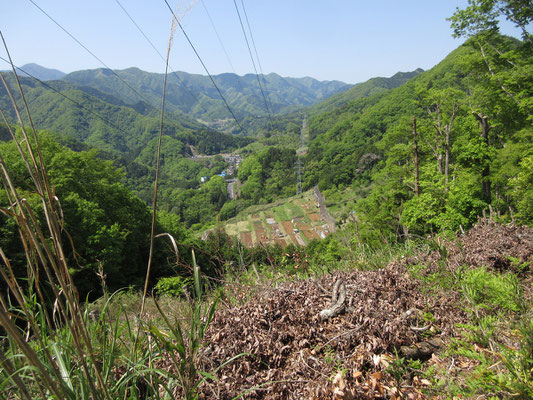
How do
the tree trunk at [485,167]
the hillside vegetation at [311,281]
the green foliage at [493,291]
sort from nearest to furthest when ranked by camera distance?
the hillside vegetation at [311,281] → the green foliage at [493,291] → the tree trunk at [485,167]

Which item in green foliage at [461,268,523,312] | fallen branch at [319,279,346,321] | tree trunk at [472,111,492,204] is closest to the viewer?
green foliage at [461,268,523,312]

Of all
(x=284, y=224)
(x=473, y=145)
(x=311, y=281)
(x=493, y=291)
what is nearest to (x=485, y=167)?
(x=473, y=145)

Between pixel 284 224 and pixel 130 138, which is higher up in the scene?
pixel 130 138

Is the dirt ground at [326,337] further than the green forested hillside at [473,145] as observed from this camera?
No

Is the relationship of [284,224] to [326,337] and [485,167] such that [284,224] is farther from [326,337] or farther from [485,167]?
[326,337]

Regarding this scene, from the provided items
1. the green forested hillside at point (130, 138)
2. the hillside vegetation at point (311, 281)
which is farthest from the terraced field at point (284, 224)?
the green forested hillside at point (130, 138)

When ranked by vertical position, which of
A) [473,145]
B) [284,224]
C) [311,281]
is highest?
[473,145]

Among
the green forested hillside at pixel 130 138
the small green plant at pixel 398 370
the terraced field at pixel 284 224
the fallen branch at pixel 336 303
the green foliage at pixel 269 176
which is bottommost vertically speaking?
the terraced field at pixel 284 224

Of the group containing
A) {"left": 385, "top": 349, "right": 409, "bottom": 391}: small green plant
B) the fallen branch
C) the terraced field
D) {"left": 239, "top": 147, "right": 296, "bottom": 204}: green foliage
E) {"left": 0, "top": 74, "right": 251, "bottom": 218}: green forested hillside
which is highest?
{"left": 0, "top": 74, "right": 251, "bottom": 218}: green forested hillside

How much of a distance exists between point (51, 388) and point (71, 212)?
55.0ft

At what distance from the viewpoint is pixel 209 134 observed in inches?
7525

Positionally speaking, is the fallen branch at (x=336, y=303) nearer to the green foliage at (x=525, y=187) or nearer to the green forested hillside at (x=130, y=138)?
the green foliage at (x=525, y=187)

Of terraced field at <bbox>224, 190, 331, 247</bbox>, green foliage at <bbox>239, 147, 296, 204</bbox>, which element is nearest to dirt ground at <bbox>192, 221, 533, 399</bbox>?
terraced field at <bbox>224, 190, 331, 247</bbox>

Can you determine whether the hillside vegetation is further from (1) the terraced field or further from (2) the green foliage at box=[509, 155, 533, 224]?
(1) the terraced field
